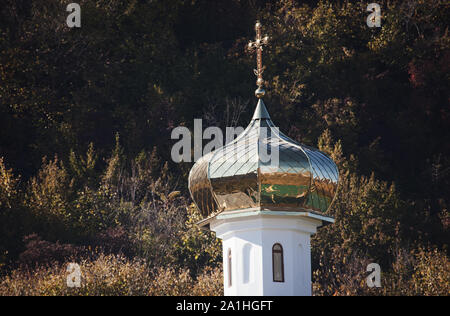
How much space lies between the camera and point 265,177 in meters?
18.3

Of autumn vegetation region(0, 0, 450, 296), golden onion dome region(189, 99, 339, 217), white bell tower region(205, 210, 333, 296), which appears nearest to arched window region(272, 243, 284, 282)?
white bell tower region(205, 210, 333, 296)

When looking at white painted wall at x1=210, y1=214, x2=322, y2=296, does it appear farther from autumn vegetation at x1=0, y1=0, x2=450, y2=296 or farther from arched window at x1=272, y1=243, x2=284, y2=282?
autumn vegetation at x1=0, y1=0, x2=450, y2=296

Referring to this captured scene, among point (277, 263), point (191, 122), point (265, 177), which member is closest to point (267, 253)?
point (277, 263)

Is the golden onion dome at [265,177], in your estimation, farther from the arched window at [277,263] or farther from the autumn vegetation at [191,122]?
the autumn vegetation at [191,122]

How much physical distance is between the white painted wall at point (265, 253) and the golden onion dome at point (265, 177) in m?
0.28

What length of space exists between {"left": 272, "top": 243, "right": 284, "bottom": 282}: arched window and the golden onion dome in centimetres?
77

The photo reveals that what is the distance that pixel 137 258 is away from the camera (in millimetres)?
28953

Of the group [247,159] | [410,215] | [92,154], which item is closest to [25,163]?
[92,154]

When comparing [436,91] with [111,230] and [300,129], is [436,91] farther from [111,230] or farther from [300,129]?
[111,230]

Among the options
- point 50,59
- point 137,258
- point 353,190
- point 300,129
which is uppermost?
point 50,59

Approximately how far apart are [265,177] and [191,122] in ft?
60.6

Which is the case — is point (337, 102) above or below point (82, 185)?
above

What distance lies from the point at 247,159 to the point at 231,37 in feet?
76.3

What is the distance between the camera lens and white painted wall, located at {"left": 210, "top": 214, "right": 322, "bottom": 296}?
17359mm
